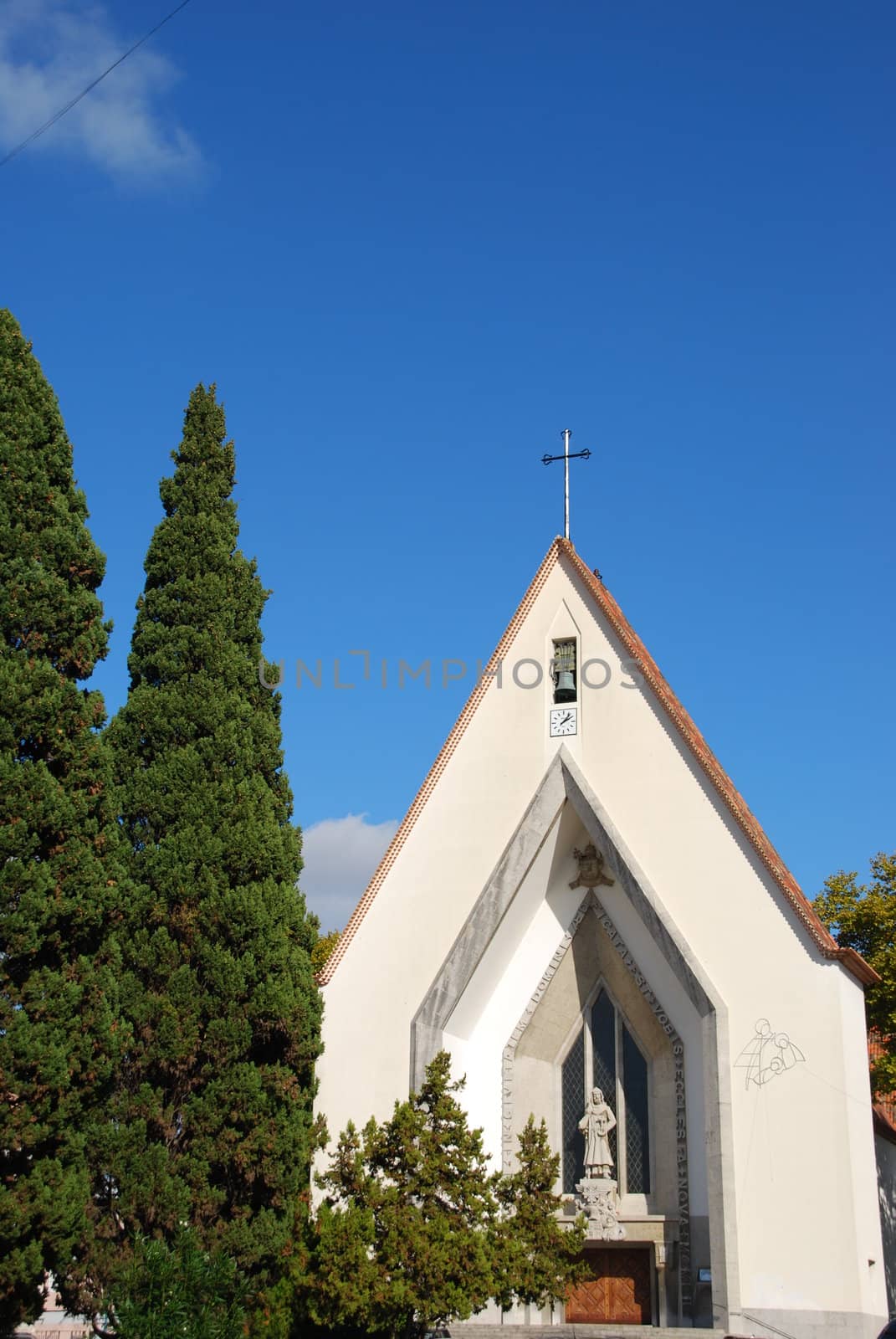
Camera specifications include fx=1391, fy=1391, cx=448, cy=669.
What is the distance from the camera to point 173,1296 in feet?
50.3

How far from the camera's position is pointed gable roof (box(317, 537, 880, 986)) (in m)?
18.8

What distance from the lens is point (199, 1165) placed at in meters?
17.2

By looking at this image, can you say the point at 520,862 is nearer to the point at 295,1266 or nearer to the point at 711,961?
the point at 711,961

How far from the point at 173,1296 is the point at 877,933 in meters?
15.2

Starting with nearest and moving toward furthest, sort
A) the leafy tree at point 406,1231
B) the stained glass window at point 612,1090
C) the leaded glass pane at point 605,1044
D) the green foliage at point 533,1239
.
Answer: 1. the leafy tree at point 406,1231
2. the green foliage at point 533,1239
3. the stained glass window at point 612,1090
4. the leaded glass pane at point 605,1044

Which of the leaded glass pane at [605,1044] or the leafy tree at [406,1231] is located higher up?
the leaded glass pane at [605,1044]

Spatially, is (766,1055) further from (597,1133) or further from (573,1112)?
(573,1112)

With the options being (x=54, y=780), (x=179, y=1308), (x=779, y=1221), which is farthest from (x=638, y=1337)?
(x=54, y=780)

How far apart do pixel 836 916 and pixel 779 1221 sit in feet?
30.8

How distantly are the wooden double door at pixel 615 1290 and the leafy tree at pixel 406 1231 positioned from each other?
423 cm

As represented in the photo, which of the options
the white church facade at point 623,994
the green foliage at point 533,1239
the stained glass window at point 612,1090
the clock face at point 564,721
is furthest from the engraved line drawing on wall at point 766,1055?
the clock face at point 564,721

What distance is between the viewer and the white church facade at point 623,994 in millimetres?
17688

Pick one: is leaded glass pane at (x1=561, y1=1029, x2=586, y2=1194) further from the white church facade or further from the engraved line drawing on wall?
the engraved line drawing on wall

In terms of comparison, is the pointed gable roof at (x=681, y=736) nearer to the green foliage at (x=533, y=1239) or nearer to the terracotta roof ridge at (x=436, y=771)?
the terracotta roof ridge at (x=436, y=771)
